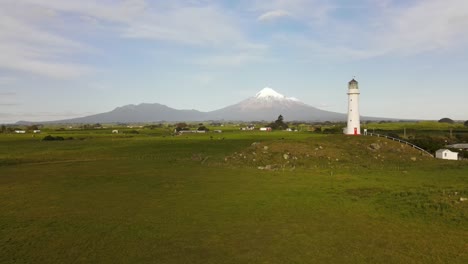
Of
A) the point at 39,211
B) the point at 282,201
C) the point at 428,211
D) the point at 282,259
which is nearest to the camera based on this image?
the point at 282,259

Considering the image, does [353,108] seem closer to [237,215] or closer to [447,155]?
[447,155]

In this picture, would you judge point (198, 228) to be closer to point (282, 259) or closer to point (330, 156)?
point (282, 259)

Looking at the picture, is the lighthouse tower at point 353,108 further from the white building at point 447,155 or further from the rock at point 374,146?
the white building at point 447,155

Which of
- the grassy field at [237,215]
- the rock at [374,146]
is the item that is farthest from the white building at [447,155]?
the grassy field at [237,215]

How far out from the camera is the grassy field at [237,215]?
1398cm

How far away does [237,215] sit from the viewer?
19.4 meters

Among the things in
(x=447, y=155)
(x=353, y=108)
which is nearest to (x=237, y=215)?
(x=447, y=155)

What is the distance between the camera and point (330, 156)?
44.3 m

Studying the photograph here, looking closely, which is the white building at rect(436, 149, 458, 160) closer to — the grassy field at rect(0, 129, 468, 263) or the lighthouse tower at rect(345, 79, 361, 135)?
the grassy field at rect(0, 129, 468, 263)

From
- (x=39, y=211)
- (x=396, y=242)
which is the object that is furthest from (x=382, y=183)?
(x=39, y=211)

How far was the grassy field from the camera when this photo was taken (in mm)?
13984

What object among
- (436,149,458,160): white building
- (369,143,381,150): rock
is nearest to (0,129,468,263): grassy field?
(369,143,381,150): rock

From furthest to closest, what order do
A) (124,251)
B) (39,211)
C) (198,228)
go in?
(39,211) → (198,228) → (124,251)

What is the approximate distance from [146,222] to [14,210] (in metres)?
9.17
